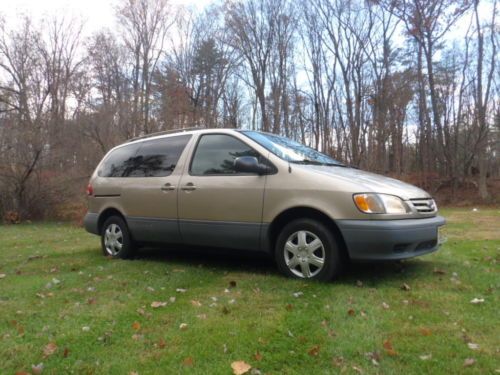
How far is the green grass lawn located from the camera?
2658mm

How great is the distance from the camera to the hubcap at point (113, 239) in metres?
6.29

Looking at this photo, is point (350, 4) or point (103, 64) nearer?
point (350, 4)

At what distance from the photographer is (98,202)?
659cm

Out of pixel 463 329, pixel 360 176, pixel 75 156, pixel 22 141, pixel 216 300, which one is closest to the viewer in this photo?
pixel 463 329

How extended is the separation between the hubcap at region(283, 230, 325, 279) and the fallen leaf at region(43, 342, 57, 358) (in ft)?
7.91

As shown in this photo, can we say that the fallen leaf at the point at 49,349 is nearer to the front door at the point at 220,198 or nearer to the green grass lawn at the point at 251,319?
the green grass lawn at the point at 251,319

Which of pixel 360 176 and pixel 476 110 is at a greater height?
pixel 476 110

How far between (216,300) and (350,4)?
2511 cm

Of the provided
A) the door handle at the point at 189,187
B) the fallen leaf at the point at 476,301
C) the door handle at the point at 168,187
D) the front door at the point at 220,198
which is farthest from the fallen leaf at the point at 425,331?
the door handle at the point at 168,187

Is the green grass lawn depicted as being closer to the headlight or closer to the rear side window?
the headlight

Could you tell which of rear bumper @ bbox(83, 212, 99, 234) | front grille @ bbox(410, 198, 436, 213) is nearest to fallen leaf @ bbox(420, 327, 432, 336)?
front grille @ bbox(410, 198, 436, 213)

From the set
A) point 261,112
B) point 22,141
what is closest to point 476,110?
point 261,112

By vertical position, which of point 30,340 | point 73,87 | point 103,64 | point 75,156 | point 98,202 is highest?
Answer: point 103,64

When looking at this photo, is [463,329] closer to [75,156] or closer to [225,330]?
[225,330]
